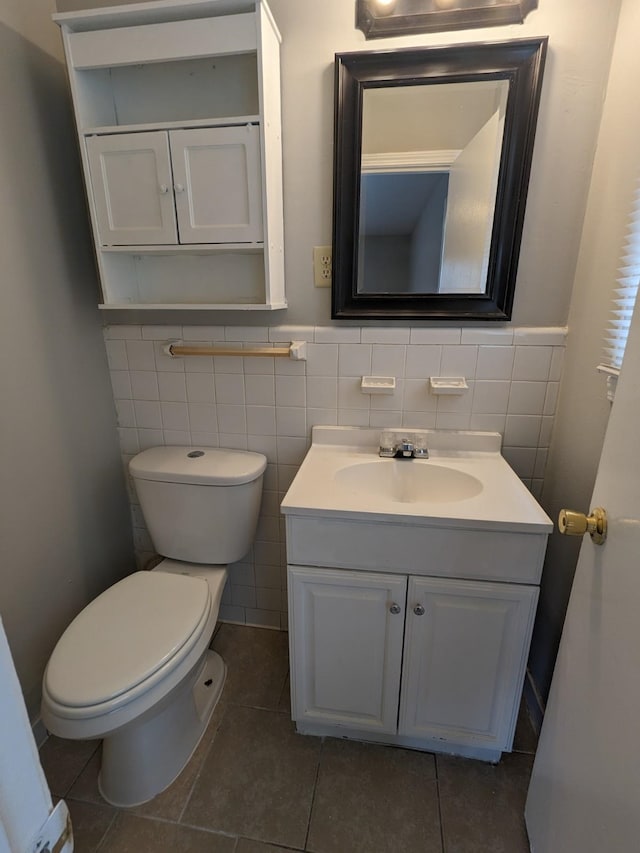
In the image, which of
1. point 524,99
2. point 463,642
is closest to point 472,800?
point 463,642

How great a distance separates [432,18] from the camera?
108 centimetres

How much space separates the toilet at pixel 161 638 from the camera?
0.96 m

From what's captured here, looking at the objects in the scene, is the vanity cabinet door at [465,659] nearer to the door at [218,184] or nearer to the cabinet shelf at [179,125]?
the door at [218,184]

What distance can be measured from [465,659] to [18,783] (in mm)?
1032

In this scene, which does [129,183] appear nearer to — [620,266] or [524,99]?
[524,99]

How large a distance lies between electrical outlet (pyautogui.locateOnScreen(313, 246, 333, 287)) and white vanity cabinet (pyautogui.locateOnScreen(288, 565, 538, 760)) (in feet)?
2.77

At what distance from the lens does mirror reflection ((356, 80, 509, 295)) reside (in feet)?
3.75

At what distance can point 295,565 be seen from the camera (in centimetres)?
111

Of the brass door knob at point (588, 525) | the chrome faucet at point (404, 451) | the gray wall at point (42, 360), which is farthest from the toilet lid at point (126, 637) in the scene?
the brass door knob at point (588, 525)

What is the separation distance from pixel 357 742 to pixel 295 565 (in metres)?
0.65

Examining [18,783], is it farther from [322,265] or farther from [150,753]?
[322,265]

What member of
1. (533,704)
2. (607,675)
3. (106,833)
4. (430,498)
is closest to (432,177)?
(430,498)

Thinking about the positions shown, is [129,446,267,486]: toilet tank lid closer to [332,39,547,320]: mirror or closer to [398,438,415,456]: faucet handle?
[398,438,415,456]: faucet handle

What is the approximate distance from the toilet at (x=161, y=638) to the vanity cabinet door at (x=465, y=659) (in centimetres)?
59
